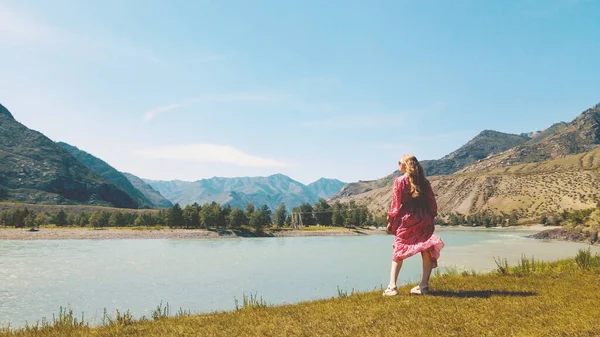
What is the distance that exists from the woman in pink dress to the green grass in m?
0.89

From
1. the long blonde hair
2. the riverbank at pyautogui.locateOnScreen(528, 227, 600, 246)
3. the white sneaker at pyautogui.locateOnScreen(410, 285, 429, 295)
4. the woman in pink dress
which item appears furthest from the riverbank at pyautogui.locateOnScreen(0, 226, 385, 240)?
the long blonde hair

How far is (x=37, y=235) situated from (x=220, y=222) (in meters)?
49.9

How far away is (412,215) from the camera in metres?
10.3

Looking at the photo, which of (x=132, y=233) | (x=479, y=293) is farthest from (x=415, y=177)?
(x=132, y=233)

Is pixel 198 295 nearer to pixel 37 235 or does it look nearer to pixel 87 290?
pixel 87 290

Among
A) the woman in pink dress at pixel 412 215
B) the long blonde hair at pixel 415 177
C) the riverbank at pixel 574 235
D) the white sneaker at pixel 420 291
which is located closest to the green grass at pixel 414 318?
the white sneaker at pixel 420 291

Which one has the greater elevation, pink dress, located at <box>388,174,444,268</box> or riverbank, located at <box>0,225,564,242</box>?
pink dress, located at <box>388,174,444,268</box>

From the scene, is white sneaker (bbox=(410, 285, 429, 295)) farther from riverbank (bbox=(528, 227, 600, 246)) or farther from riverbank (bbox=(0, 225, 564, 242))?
riverbank (bbox=(0, 225, 564, 242))

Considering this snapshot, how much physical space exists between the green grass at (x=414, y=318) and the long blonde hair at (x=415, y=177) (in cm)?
257

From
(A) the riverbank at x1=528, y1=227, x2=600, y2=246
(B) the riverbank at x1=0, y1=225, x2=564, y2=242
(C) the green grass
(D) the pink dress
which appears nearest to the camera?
(C) the green grass

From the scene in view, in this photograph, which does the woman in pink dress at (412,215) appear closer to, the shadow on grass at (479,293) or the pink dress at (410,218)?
the pink dress at (410,218)

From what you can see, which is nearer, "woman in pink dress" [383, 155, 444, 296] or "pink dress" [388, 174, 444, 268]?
"woman in pink dress" [383, 155, 444, 296]

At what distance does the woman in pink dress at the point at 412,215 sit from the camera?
1016 cm

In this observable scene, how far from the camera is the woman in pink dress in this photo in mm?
10156
